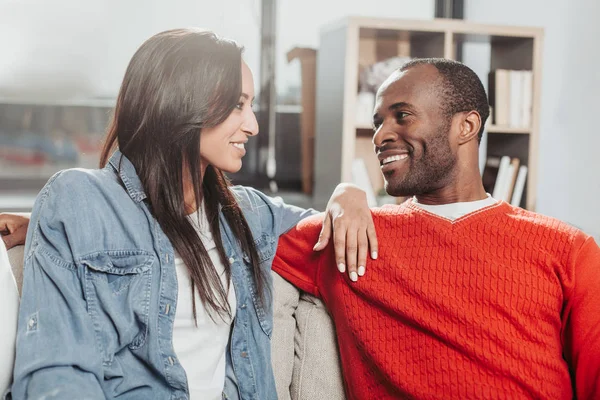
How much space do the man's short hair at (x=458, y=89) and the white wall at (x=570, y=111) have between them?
172cm

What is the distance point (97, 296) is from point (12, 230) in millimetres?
341

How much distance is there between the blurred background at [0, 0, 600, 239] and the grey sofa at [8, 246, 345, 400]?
4.77 ft

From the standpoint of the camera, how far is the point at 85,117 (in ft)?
13.1

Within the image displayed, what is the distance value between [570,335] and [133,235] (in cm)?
85

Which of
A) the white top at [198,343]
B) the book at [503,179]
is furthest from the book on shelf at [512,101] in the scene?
the white top at [198,343]

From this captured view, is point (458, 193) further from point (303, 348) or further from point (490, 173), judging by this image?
point (490, 173)

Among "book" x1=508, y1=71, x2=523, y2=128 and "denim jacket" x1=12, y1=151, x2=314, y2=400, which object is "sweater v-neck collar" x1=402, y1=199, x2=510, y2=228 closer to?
"denim jacket" x1=12, y1=151, x2=314, y2=400

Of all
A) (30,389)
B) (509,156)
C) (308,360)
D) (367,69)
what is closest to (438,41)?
(367,69)

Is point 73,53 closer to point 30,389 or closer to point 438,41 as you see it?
point 438,41

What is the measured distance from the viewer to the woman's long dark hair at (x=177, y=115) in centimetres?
127

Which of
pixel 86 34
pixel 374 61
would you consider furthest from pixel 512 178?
pixel 86 34

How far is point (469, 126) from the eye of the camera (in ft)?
4.90

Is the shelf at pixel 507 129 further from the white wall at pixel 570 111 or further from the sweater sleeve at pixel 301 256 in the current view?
the sweater sleeve at pixel 301 256

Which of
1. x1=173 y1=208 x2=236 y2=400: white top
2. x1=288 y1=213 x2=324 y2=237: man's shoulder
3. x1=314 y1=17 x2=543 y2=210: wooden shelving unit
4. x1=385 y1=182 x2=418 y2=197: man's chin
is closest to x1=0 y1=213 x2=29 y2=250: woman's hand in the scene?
x1=173 y1=208 x2=236 y2=400: white top
